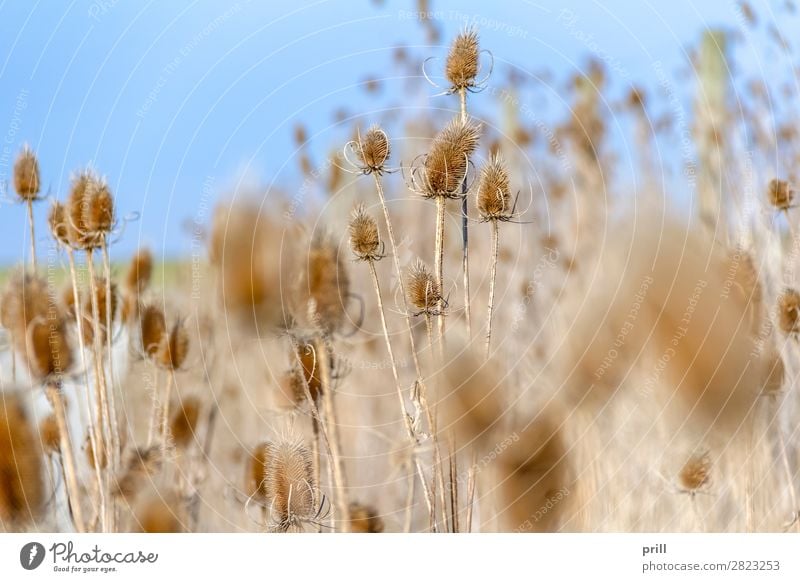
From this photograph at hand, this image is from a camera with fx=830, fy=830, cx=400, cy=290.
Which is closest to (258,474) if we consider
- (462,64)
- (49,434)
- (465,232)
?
(49,434)

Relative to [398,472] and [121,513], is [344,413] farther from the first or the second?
[121,513]

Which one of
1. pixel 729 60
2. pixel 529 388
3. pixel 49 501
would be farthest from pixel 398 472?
pixel 729 60

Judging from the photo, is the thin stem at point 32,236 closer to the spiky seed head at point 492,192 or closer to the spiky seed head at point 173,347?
the spiky seed head at point 173,347

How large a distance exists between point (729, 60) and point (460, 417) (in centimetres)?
129

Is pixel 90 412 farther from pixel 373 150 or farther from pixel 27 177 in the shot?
pixel 373 150

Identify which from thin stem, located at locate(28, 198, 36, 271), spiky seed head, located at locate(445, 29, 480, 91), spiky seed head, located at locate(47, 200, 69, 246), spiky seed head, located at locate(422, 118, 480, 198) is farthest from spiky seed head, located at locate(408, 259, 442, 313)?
thin stem, located at locate(28, 198, 36, 271)

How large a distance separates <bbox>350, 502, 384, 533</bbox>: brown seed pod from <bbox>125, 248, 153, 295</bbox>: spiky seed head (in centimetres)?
75

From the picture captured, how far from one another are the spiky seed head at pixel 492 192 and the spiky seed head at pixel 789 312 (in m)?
0.95

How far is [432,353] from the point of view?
170 centimetres

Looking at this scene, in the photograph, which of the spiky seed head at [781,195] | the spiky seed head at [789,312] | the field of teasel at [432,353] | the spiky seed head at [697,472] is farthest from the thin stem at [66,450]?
the spiky seed head at [781,195]

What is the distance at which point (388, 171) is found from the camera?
1.75m

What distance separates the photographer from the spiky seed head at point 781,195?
2262 mm
